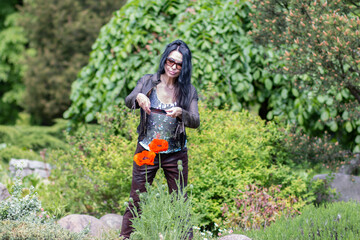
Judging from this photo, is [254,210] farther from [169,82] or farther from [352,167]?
[352,167]

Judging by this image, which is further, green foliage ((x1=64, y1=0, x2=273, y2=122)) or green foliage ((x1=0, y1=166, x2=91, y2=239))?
green foliage ((x1=64, y1=0, x2=273, y2=122))

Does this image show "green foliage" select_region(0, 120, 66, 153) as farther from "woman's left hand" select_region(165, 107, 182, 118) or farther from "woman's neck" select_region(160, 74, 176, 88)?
"woman's left hand" select_region(165, 107, 182, 118)

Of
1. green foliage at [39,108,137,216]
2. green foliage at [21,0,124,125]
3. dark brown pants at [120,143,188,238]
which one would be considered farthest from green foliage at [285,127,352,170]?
green foliage at [21,0,124,125]

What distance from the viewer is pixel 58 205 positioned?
167 inches

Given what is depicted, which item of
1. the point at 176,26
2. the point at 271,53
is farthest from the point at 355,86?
the point at 176,26

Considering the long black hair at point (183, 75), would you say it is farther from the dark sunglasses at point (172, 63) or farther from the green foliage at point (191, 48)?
the green foliage at point (191, 48)

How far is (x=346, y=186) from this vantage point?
13.9 feet

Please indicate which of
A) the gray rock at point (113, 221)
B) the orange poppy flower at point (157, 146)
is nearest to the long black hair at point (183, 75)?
the orange poppy flower at point (157, 146)

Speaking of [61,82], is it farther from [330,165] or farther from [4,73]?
[330,165]

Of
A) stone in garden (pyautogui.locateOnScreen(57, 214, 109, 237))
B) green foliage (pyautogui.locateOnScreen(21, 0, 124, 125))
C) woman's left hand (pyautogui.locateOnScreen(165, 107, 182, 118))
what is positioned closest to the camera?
woman's left hand (pyautogui.locateOnScreen(165, 107, 182, 118))

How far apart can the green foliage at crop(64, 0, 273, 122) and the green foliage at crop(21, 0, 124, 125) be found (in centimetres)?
329

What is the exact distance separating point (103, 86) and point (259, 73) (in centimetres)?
208

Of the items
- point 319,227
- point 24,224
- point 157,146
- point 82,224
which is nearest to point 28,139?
point 82,224

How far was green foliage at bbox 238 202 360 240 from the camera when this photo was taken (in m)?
2.81
